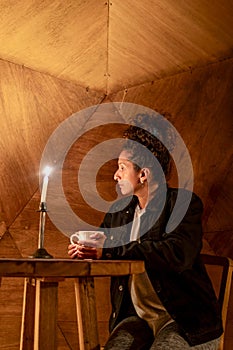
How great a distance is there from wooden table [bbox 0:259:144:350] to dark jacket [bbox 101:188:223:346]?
0.11 meters

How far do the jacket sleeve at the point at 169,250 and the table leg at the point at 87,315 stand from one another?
14cm

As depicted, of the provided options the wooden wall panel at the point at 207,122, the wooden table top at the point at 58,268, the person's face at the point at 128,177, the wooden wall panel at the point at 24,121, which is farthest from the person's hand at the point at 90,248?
the wooden wall panel at the point at 207,122

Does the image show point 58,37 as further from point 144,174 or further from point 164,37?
point 144,174

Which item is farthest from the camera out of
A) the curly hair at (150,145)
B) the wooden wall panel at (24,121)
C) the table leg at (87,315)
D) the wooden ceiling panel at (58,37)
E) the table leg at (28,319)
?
the wooden wall panel at (24,121)

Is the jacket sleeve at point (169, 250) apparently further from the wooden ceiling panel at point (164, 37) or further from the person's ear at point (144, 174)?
the wooden ceiling panel at point (164, 37)

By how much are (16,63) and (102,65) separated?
0.49m

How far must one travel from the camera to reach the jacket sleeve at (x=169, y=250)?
6.75 ft

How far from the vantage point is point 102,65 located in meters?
3.08

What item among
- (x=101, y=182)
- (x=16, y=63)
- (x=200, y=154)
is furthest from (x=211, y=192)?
(x=16, y=63)

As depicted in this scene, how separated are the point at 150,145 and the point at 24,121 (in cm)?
89

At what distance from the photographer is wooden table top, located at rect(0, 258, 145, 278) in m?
1.67

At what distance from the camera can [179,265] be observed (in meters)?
2.09

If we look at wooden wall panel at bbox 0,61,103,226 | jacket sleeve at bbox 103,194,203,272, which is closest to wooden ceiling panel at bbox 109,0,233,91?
wooden wall panel at bbox 0,61,103,226

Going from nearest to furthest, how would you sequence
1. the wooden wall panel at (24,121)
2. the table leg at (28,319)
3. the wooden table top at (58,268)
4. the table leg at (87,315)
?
the wooden table top at (58,268)
the table leg at (87,315)
the table leg at (28,319)
the wooden wall panel at (24,121)
